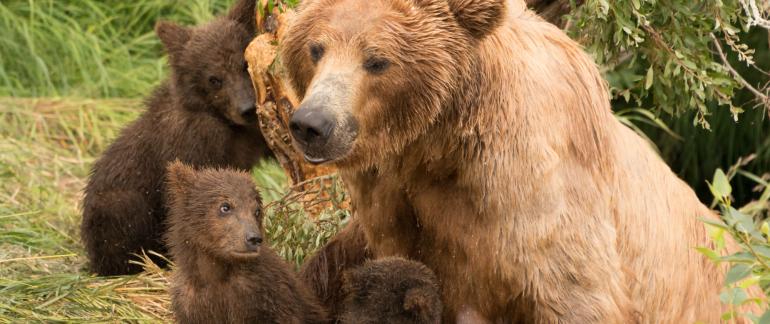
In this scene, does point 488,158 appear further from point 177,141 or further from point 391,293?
point 177,141

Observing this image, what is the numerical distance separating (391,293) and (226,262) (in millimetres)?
639

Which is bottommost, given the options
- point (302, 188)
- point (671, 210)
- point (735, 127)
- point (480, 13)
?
point (735, 127)

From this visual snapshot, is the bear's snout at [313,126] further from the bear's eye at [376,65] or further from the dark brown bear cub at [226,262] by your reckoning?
the dark brown bear cub at [226,262]

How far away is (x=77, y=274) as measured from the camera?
6.73 meters

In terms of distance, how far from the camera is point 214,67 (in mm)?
7117

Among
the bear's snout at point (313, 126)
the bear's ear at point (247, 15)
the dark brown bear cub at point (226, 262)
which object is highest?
the bear's snout at point (313, 126)

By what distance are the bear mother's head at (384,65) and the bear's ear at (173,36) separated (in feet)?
9.82

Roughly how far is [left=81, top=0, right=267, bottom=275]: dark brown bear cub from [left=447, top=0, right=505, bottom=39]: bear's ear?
279 centimetres

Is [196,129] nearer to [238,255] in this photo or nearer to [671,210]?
[238,255]

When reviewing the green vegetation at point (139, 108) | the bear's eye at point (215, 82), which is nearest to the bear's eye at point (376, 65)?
the green vegetation at point (139, 108)

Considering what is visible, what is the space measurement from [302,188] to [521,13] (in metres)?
2.32

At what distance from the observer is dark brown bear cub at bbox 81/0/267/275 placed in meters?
7.04

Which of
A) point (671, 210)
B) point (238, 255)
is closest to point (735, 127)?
point (671, 210)

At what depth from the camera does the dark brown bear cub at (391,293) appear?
481cm
